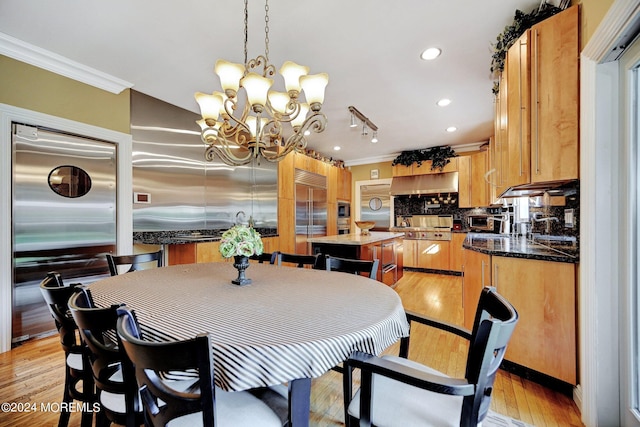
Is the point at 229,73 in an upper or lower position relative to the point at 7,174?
upper

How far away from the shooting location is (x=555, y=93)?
1.70 m

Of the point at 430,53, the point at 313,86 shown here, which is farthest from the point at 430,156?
the point at 313,86

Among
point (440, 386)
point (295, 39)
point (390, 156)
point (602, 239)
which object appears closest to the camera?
point (440, 386)

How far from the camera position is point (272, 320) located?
999 millimetres

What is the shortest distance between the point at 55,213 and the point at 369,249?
3347mm

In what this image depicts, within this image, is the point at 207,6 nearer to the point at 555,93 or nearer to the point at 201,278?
the point at 201,278

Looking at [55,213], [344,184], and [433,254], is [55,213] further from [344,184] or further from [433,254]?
[433,254]

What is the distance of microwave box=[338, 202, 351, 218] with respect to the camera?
6688 mm

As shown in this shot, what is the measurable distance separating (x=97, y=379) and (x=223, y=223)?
11.2 ft

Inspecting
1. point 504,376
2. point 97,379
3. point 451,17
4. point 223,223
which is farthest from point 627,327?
point 223,223

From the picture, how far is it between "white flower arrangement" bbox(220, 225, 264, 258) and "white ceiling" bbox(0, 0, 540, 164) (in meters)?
1.61

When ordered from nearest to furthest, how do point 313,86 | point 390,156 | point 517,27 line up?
point 313,86 < point 517,27 < point 390,156

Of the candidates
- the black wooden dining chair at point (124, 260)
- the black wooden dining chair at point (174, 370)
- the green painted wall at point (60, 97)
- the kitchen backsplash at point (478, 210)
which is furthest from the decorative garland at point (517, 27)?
the green painted wall at point (60, 97)

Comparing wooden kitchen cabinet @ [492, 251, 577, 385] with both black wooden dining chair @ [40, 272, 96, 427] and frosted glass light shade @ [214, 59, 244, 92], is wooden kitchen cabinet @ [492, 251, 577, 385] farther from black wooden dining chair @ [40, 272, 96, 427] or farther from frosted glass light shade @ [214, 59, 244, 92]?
black wooden dining chair @ [40, 272, 96, 427]
